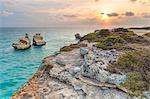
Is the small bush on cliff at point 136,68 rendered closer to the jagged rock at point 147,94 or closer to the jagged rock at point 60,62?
the jagged rock at point 147,94

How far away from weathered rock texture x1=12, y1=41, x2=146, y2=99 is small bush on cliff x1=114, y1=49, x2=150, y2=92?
16.7 inches

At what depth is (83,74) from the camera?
533 inches

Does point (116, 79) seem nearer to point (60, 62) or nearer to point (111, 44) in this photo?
point (60, 62)

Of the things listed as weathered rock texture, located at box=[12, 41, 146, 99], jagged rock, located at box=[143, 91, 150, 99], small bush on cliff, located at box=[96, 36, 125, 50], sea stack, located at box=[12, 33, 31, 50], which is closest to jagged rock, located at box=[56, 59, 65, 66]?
weathered rock texture, located at box=[12, 41, 146, 99]

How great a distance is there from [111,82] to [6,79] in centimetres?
1692

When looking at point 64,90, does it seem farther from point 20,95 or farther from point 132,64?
point 132,64

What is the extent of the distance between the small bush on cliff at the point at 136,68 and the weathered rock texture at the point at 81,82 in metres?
0.42

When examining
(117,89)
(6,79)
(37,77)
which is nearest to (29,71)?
(6,79)

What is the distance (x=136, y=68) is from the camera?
13.8 meters

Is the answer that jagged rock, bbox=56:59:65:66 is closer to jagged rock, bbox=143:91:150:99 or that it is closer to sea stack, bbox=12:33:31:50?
jagged rock, bbox=143:91:150:99

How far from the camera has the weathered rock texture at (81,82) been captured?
12.3 meters

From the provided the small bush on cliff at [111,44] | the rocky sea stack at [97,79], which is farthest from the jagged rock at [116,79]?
the small bush on cliff at [111,44]

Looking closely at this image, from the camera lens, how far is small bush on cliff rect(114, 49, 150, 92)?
12.5 meters

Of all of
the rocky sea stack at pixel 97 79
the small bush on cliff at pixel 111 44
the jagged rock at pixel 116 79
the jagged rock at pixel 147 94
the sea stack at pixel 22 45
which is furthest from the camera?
the sea stack at pixel 22 45
